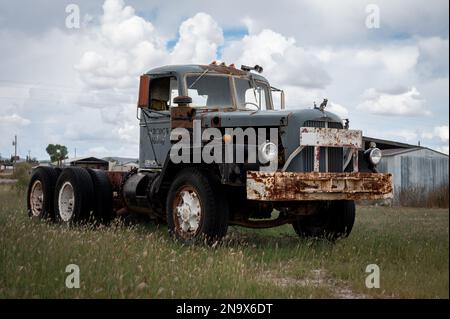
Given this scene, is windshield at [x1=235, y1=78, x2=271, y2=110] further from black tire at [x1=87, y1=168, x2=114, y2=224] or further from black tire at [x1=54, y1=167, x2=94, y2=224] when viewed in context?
black tire at [x1=54, y1=167, x2=94, y2=224]

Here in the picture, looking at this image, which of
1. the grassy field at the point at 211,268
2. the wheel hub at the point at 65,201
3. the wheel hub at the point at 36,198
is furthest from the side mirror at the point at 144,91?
the wheel hub at the point at 36,198

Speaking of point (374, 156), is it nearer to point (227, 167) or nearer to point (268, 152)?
point (268, 152)

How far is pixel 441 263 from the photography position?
627 cm

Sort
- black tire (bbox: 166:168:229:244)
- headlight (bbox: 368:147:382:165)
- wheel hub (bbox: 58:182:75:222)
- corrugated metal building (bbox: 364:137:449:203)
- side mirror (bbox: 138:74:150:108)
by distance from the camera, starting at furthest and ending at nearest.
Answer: corrugated metal building (bbox: 364:137:449:203) → wheel hub (bbox: 58:182:75:222) → side mirror (bbox: 138:74:150:108) → headlight (bbox: 368:147:382:165) → black tire (bbox: 166:168:229:244)

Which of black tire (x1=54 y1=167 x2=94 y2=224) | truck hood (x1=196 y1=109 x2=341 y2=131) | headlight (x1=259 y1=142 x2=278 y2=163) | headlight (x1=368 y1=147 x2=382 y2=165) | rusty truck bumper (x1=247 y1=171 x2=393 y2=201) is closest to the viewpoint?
rusty truck bumper (x1=247 y1=171 x2=393 y2=201)

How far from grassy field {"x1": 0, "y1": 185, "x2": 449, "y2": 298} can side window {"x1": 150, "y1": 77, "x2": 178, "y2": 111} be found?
205 cm

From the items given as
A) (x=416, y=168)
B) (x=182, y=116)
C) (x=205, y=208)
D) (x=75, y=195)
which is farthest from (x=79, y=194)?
(x=416, y=168)

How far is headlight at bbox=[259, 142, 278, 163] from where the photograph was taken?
259 inches

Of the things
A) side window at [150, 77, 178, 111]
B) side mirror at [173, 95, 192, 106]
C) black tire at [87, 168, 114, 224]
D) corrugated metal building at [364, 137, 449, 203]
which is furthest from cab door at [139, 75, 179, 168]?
corrugated metal building at [364, 137, 449, 203]

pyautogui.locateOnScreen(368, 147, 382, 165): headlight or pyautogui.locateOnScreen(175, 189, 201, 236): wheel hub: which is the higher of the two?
pyautogui.locateOnScreen(368, 147, 382, 165): headlight

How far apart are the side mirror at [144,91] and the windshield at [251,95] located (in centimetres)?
130
